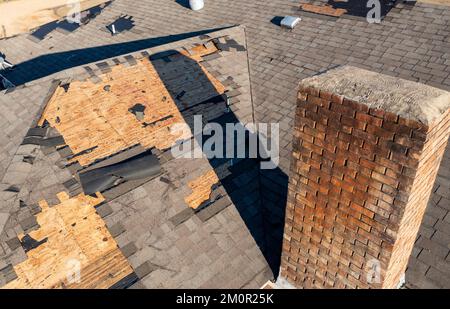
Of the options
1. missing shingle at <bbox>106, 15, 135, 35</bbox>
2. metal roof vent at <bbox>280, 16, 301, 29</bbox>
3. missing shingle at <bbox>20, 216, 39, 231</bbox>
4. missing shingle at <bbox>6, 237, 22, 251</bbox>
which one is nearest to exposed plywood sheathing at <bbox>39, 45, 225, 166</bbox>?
missing shingle at <bbox>20, 216, 39, 231</bbox>

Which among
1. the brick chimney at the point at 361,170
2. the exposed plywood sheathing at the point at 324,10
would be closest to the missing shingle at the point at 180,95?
the brick chimney at the point at 361,170

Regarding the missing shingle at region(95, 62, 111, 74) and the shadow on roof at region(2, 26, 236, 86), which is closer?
the missing shingle at region(95, 62, 111, 74)

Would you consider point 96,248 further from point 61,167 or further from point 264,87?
point 264,87

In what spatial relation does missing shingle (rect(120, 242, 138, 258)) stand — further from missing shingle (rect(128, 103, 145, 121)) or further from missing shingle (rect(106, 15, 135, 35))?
missing shingle (rect(106, 15, 135, 35))

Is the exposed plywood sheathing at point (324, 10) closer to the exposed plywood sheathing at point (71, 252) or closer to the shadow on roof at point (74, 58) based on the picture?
the shadow on roof at point (74, 58)

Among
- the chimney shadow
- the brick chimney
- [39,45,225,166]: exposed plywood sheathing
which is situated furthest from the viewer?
[39,45,225,166]: exposed plywood sheathing
